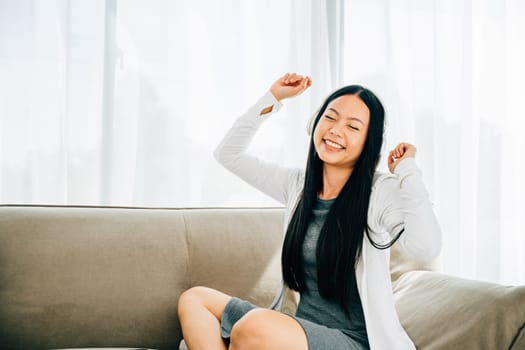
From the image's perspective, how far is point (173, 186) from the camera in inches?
87.1

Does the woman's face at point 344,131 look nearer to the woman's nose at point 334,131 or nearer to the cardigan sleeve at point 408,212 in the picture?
the woman's nose at point 334,131

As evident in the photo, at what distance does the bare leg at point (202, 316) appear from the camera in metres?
1.45

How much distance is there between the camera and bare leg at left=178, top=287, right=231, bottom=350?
4.76ft

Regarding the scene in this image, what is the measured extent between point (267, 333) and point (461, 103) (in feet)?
6.03

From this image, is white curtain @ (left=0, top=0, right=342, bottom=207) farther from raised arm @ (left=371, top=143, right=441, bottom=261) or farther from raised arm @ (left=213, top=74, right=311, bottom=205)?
raised arm @ (left=371, top=143, right=441, bottom=261)

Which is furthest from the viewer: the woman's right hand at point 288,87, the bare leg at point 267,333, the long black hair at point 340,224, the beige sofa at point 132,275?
the woman's right hand at point 288,87

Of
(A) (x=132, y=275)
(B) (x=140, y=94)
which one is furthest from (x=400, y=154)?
→ (B) (x=140, y=94)

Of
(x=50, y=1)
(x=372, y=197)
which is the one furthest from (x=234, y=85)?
(x=372, y=197)

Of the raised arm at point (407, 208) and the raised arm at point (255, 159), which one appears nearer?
the raised arm at point (407, 208)

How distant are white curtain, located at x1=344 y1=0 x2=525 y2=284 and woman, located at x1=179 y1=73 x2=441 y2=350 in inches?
39.3

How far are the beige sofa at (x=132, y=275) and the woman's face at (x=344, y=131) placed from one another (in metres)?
0.44

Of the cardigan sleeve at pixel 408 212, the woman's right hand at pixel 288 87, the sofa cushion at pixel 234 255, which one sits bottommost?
the sofa cushion at pixel 234 255

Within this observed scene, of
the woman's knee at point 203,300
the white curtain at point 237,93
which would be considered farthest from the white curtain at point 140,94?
the woman's knee at point 203,300

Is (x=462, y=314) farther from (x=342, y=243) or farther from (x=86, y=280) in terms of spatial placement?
(x=86, y=280)
